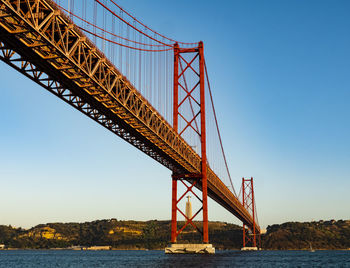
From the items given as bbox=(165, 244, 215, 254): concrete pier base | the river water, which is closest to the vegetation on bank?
the river water

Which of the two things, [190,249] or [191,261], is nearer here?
[191,261]

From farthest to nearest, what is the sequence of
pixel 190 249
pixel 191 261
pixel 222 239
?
pixel 222 239 → pixel 190 249 → pixel 191 261

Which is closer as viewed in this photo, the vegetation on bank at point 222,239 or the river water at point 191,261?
the river water at point 191,261

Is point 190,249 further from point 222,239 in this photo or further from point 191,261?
point 222,239

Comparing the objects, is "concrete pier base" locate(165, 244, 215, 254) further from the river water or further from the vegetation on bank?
the vegetation on bank

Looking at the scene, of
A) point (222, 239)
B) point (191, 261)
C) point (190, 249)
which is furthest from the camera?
point (222, 239)

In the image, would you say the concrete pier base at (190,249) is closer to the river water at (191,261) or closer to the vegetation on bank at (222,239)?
the river water at (191,261)

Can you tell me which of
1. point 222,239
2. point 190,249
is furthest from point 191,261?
point 222,239

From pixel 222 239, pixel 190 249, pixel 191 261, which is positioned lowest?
pixel 191 261

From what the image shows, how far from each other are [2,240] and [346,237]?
14753cm

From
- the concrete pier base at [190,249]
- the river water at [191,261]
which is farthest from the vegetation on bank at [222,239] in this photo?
the concrete pier base at [190,249]

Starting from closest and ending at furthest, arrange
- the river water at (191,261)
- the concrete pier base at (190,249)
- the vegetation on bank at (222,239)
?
the river water at (191,261), the concrete pier base at (190,249), the vegetation on bank at (222,239)

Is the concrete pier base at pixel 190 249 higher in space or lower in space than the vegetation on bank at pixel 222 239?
lower

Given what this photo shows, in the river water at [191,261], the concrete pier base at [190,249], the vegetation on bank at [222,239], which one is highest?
the vegetation on bank at [222,239]
